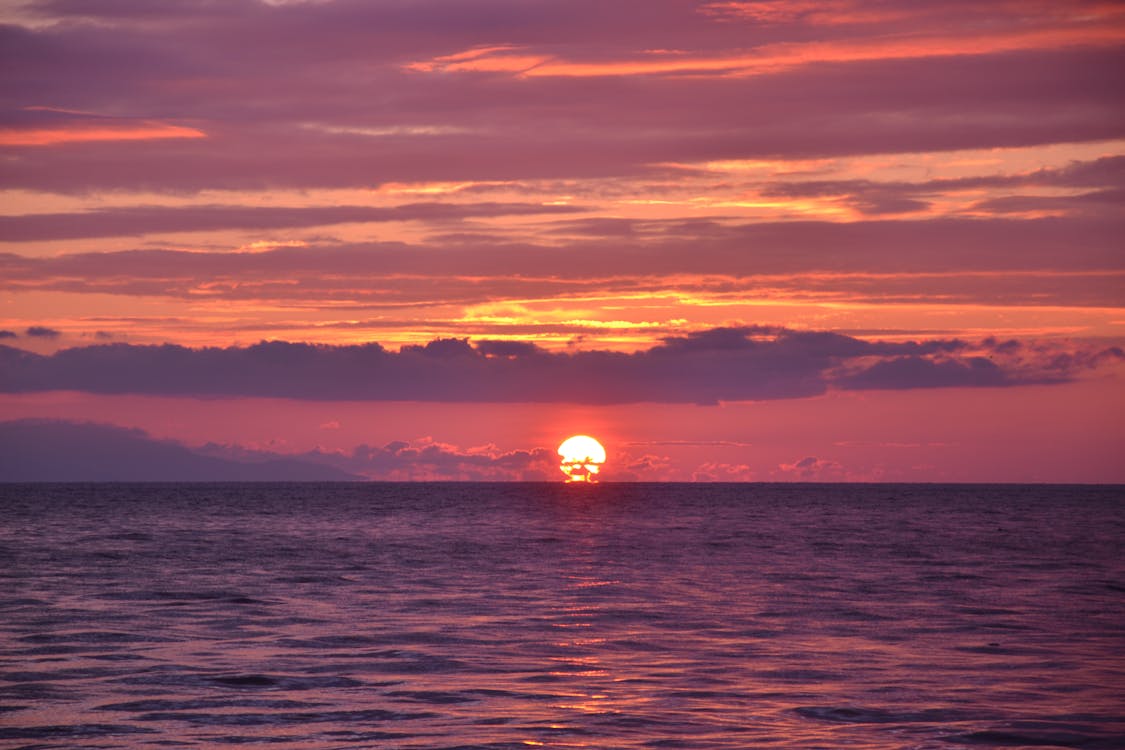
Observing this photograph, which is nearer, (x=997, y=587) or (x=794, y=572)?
(x=997, y=587)

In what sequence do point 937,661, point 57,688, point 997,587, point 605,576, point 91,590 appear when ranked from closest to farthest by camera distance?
1. point 57,688
2. point 937,661
3. point 91,590
4. point 997,587
5. point 605,576

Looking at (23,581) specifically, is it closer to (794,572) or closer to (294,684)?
(294,684)

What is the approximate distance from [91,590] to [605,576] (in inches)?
801

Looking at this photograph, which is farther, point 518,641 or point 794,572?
point 794,572

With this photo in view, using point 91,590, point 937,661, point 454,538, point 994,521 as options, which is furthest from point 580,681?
point 994,521

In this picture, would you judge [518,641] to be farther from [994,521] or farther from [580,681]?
[994,521]

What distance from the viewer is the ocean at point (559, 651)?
21922 mm

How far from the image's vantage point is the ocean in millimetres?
21922

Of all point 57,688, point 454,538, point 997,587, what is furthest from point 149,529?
point 57,688

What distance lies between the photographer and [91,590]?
45.9 m

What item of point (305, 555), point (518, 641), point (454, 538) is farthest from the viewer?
point (454, 538)

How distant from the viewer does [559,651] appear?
30.9 metres

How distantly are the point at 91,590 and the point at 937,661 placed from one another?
99.4ft

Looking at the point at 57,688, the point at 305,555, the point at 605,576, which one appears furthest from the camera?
the point at 305,555
